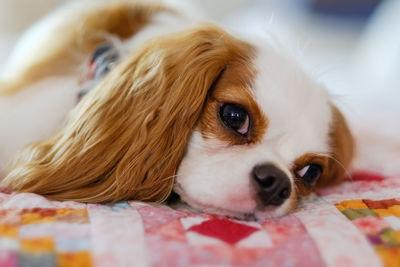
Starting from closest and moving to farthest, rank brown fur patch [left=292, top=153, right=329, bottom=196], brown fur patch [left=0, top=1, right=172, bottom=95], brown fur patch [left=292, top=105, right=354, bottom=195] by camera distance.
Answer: brown fur patch [left=292, top=153, right=329, bottom=196] → brown fur patch [left=292, top=105, right=354, bottom=195] → brown fur patch [left=0, top=1, right=172, bottom=95]

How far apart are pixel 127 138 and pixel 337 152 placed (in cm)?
68

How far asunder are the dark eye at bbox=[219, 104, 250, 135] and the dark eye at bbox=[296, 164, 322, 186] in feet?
0.80

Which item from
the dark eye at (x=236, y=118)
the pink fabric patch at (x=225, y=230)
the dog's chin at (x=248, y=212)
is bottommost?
the dog's chin at (x=248, y=212)

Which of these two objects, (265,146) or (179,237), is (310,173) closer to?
(265,146)

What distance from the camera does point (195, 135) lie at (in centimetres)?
129

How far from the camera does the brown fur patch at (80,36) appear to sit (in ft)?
6.00

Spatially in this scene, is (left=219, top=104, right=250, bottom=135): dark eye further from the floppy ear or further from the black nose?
the floppy ear

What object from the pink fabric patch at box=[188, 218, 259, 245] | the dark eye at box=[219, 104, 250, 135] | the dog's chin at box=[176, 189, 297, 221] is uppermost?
the dark eye at box=[219, 104, 250, 135]

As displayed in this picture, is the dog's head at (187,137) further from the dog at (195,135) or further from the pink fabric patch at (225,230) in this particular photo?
the pink fabric patch at (225,230)

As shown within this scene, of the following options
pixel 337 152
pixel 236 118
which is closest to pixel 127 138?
pixel 236 118

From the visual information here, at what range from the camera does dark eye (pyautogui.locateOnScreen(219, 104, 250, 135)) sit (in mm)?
1290

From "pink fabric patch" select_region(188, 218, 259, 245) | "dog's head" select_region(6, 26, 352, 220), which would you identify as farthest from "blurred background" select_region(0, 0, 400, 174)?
"pink fabric patch" select_region(188, 218, 259, 245)

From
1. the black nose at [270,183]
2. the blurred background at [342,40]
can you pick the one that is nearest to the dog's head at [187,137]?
the black nose at [270,183]

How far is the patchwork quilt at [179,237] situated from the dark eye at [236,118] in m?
0.26
